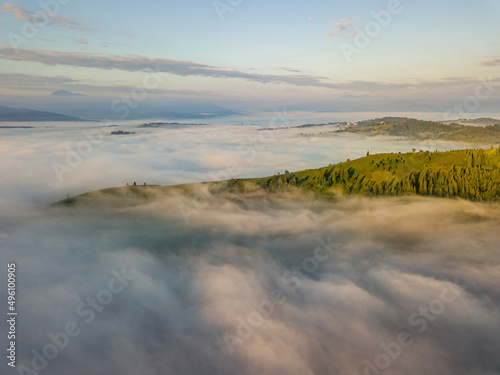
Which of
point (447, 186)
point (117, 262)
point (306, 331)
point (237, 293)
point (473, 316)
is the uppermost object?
point (447, 186)

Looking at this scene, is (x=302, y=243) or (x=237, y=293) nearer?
(x=237, y=293)

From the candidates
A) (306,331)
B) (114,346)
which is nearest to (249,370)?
(306,331)

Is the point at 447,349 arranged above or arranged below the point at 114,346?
above

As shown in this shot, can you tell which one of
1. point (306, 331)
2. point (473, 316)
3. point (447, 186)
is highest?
point (447, 186)

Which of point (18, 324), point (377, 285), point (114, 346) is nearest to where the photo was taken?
point (114, 346)

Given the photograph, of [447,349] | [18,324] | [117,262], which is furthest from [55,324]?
[447,349]

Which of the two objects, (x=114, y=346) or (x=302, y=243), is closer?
(x=114, y=346)

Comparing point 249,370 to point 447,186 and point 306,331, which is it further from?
point 447,186

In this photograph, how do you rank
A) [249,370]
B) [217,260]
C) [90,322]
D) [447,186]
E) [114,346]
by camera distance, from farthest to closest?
[447,186] < [217,260] < [90,322] < [114,346] < [249,370]

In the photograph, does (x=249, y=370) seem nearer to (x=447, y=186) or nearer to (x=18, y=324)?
(x=18, y=324)
